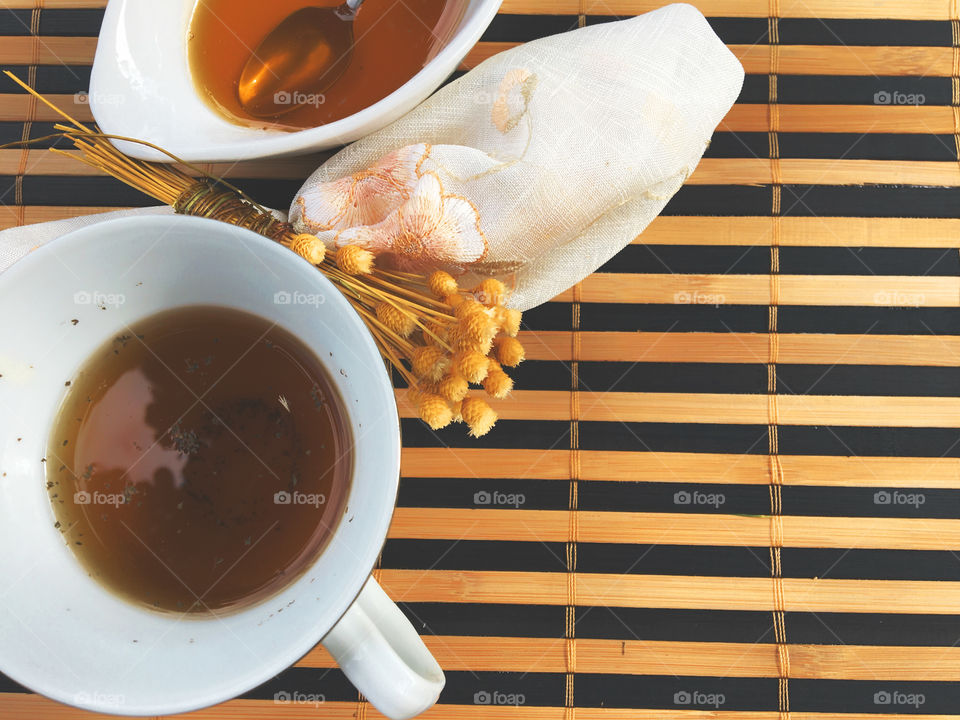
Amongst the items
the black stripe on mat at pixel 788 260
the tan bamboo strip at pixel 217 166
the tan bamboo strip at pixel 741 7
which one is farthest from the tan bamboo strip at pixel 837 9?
the tan bamboo strip at pixel 217 166

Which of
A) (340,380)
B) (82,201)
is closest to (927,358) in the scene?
(340,380)

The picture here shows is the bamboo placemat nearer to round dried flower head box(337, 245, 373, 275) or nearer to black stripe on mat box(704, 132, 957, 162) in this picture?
black stripe on mat box(704, 132, 957, 162)

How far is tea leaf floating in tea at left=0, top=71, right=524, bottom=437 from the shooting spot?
1.44 ft

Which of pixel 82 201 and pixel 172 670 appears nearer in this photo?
pixel 172 670

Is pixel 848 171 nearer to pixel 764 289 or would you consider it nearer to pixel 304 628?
pixel 764 289

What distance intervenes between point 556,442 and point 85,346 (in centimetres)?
40

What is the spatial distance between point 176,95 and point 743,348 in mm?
543

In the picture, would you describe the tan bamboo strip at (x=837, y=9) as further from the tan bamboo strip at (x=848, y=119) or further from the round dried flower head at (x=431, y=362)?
the round dried flower head at (x=431, y=362)

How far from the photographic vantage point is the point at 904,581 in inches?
23.9

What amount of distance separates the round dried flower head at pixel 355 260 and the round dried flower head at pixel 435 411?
4.1 inches

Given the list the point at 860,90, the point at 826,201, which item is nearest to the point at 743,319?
the point at 826,201

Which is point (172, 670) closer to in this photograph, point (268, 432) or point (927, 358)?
point (268, 432)

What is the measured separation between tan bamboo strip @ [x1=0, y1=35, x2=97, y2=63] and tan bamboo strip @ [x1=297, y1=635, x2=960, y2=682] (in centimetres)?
62

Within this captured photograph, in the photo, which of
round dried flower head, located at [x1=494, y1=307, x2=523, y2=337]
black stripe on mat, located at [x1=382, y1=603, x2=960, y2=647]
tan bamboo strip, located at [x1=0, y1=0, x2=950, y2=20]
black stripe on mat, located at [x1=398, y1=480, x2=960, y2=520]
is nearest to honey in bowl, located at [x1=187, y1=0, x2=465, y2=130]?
tan bamboo strip, located at [x1=0, y1=0, x2=950, y2=20]
